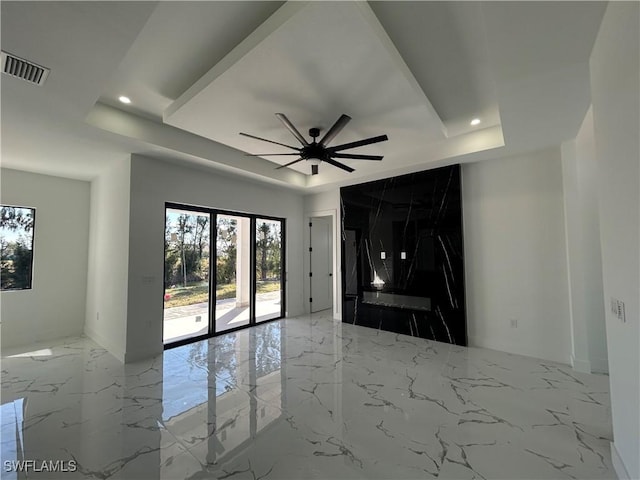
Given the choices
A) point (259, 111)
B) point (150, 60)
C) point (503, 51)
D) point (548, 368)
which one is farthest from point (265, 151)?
point (548, 368)

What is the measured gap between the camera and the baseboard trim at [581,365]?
10.6ft

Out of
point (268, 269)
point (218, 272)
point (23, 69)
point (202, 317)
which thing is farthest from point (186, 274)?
point (23, 69)

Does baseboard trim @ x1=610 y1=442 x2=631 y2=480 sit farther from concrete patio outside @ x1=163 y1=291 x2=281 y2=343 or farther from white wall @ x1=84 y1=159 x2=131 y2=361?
white wall @ x1=84 y1=159 x2=131 y2=361

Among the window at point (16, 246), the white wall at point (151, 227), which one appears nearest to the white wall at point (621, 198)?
the white wall at point (151, 227)

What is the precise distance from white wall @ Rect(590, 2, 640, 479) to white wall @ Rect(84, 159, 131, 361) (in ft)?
16.1

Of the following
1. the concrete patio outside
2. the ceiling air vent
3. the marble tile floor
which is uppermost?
the ceiling air vent

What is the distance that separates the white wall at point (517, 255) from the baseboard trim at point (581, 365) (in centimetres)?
23

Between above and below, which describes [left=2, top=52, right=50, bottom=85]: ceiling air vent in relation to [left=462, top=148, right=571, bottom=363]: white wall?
above

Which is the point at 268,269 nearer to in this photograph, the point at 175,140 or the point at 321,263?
the point at 321,263

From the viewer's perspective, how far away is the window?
14.0 feet

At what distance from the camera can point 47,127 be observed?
294 cm

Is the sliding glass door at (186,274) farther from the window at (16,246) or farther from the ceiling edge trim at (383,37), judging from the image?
the ceiling edge trim at (383,37)

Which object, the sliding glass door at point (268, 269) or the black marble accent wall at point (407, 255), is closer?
the black marble accent wall at point (407, 255)

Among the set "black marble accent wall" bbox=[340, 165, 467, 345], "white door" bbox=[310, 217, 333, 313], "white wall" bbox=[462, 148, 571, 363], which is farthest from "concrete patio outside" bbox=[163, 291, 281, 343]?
"white wall" bbox=[462, 148, 571, 363]
